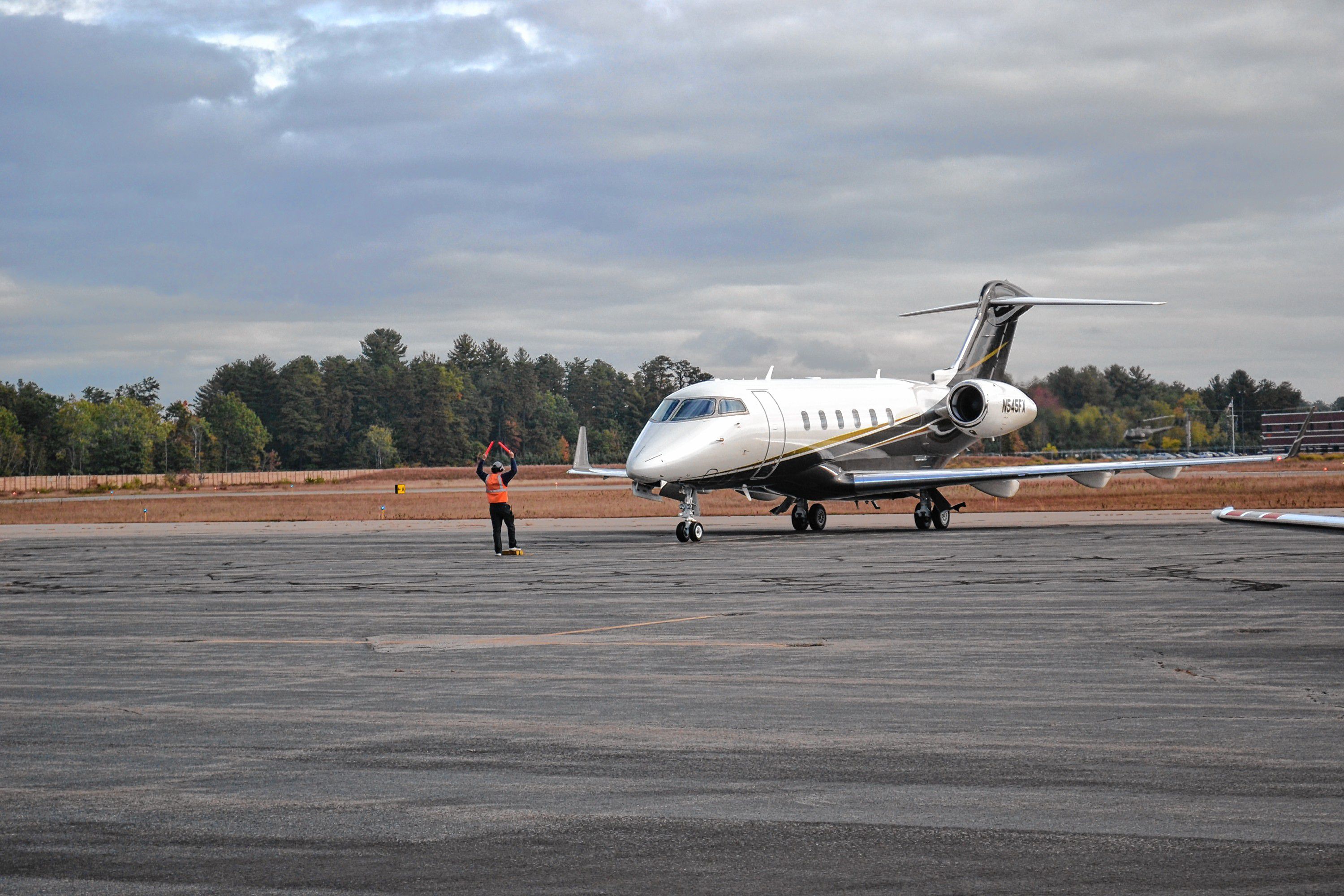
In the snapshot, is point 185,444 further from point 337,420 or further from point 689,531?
point 689,531

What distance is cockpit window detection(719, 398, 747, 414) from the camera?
29750mm

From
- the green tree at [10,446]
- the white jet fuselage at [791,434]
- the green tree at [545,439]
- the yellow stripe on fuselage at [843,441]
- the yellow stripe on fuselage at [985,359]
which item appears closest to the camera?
the white jet fuselage at [791,434]

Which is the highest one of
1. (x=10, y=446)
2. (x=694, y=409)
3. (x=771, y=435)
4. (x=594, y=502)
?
(x=10, y=446)

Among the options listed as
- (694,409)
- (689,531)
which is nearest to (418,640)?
(689,531)

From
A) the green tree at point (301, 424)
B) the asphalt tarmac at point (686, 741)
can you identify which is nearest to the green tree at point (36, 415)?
the green tree at point (301, 424)

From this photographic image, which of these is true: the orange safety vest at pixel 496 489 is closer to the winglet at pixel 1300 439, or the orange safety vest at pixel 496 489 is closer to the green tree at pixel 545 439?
the winglet at pixel 1300 439

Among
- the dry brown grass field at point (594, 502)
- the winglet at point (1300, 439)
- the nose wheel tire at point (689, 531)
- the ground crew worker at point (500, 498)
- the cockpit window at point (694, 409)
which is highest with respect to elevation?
the cockpit window at point (694, 409)

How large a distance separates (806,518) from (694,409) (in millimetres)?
4973

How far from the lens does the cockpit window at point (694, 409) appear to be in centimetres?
2959

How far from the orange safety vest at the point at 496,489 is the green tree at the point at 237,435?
476 feet

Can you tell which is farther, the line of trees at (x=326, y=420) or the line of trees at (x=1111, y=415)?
the line of trees at (x=326, y=420)

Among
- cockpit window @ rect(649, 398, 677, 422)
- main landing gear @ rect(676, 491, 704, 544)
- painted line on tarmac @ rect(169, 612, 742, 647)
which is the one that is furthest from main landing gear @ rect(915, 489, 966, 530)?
painted line on tarmac @ rect(169, 612, 742, 647)

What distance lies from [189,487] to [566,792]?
108651 millimetres

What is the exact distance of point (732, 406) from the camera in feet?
98.2
